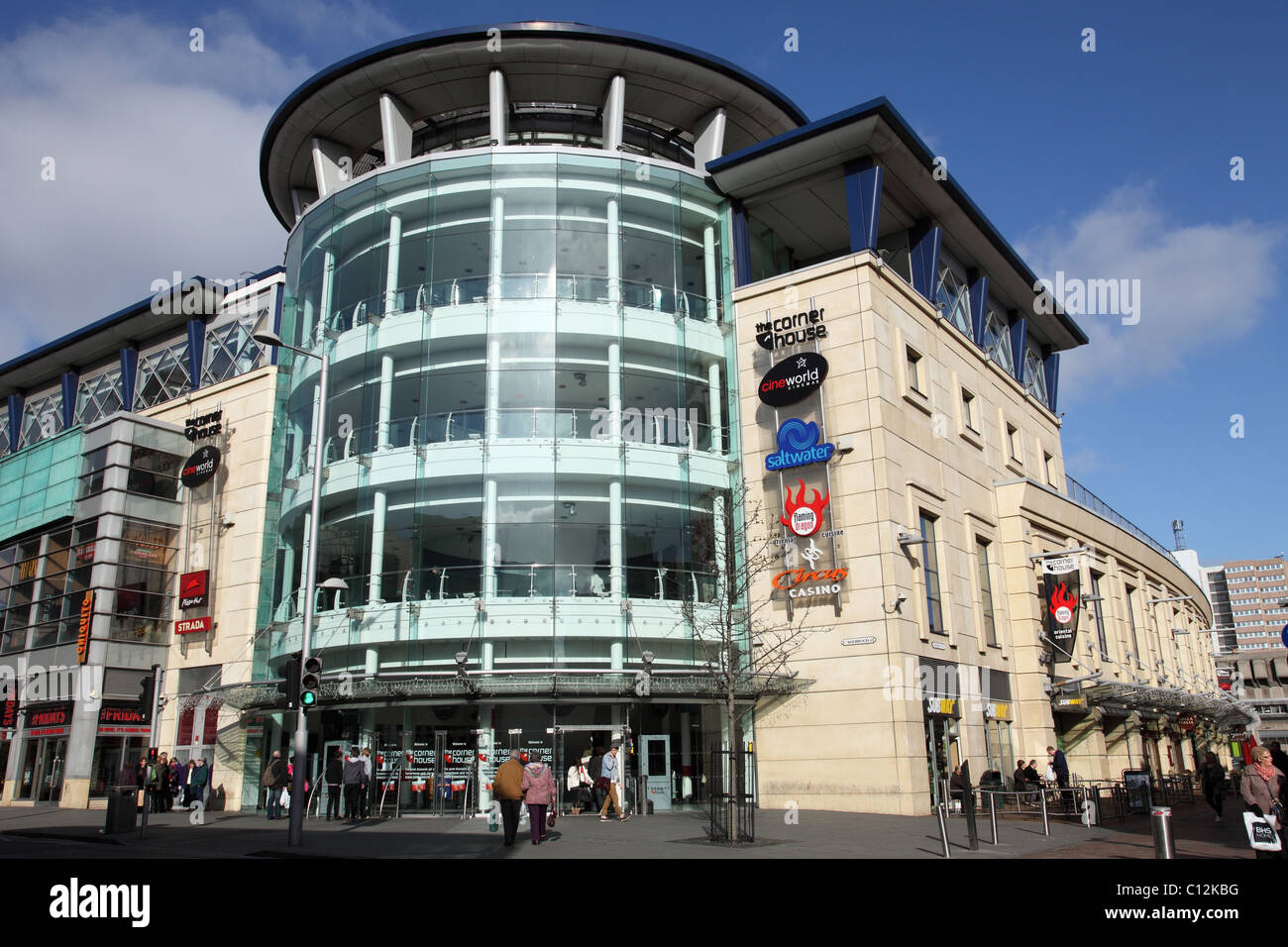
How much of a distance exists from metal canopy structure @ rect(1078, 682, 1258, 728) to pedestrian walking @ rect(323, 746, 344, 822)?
27.1m

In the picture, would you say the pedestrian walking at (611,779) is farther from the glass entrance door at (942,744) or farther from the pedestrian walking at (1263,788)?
the pedestrian walking at (1263,788)

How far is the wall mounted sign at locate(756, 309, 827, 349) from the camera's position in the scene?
32750mm

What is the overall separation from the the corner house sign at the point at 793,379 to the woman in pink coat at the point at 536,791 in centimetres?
1718

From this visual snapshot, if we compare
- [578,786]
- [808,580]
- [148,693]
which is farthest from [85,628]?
[808,580]

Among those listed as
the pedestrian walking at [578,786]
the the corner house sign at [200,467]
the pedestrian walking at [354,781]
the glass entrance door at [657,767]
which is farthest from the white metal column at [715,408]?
the the corner house sign at [200,467]

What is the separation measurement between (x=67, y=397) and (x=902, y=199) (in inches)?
1584

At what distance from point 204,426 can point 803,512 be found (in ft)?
80.3

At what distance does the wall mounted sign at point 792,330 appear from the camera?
32750 mm

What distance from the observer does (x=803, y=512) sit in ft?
102

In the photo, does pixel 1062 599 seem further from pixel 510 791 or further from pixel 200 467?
pixel 200 467
